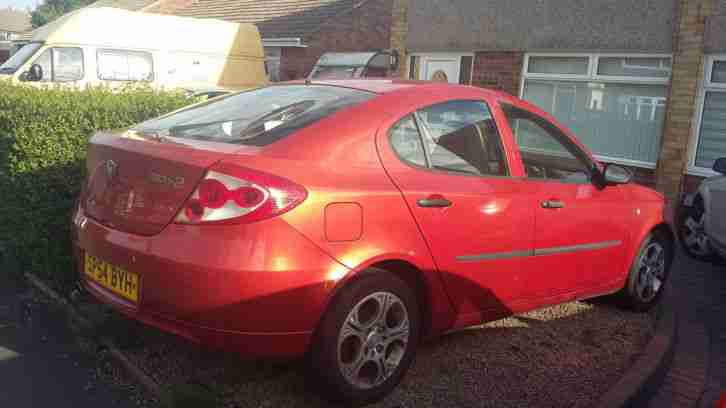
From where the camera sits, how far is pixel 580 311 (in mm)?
5535

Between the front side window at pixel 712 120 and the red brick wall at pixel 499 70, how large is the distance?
3.12 meters

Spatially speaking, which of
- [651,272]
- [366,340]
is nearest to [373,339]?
[366,340]

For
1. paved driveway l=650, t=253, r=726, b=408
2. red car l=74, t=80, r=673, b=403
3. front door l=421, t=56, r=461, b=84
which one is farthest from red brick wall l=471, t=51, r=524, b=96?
red car l=74, t=80, r=673, b=403

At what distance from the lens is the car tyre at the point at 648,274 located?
552 cm

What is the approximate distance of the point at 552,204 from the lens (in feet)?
14.7

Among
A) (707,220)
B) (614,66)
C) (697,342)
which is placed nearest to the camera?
(697,342)

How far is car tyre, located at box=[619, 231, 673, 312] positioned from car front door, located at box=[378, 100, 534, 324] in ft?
5.07

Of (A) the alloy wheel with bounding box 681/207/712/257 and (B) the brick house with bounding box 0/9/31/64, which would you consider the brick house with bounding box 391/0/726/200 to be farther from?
(B) the brick house with bounding box 0/9/31/64

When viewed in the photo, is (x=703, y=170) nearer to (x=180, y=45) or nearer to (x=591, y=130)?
(x=591, y=130)

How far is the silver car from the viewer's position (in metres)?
7.25

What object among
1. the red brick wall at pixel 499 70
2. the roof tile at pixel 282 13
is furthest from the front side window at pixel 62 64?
the roof tile at pixel 282 13

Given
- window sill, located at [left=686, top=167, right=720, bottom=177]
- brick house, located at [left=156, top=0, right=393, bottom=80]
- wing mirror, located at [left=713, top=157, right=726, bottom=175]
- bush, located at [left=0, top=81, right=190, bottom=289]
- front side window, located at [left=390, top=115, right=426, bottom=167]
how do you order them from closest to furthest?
front side window, located at [left=390, top=115, right=426, bottom=167]
bush, located at [left=0, top=81, right=190, bottom=289]
wing mirror, located at [left=713, top=157, right=726, bottom=175]
window sill, located at [left=686, top=167, right=720, bottom=177]
brick house, located at [left=156, top=0, right=393, bottom=80]

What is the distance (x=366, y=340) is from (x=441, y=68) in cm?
1071

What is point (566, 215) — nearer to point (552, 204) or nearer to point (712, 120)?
point (552, 204)
